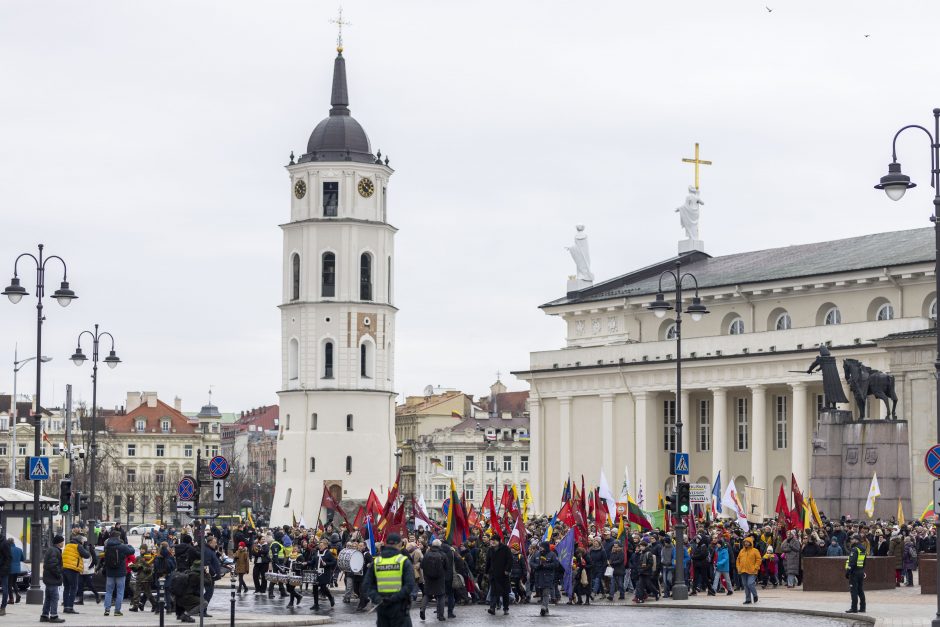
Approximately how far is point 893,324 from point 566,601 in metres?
43.1

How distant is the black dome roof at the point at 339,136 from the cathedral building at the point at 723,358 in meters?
17.1

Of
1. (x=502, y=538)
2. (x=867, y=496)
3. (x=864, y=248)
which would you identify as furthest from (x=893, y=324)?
(x=502, y=538)

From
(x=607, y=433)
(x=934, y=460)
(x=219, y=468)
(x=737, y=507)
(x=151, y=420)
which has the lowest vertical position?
(x=737, y=507)

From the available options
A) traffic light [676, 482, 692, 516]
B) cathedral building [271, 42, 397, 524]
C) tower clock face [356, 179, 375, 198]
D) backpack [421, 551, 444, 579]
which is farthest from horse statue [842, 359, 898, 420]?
tower clock face [356, 179, 375, 198]

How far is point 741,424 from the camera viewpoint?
88.0m

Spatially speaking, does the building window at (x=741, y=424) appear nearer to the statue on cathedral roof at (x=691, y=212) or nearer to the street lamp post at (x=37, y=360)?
the statue on cathedral roof at (x=691, y=212)

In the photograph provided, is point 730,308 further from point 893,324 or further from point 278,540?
point 278,540

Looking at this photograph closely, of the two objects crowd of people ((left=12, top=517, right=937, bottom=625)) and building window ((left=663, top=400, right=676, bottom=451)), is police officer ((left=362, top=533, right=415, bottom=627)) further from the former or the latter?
building window ((left=663, top=400, right=676, bottom=451))

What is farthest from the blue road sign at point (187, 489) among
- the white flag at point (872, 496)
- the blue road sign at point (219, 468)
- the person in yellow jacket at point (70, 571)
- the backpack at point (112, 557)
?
the white flag at point (872, 496)

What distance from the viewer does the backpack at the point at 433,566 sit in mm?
31641

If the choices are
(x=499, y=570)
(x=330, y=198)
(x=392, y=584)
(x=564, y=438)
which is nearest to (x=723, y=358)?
(x=564, y=438)

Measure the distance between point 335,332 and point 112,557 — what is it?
75.3m

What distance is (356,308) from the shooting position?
359ft

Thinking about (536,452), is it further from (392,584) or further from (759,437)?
(392,584)
